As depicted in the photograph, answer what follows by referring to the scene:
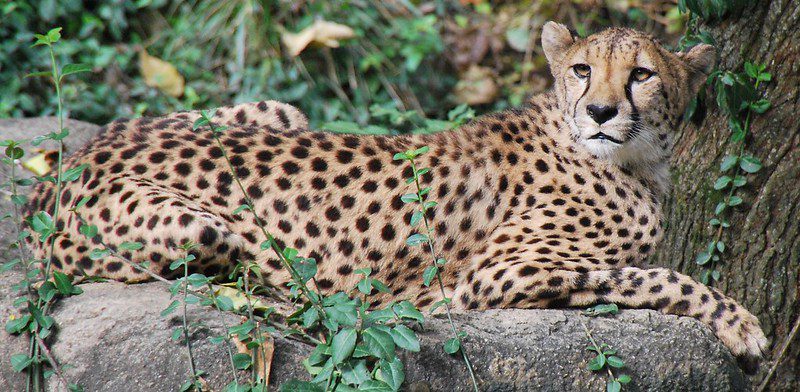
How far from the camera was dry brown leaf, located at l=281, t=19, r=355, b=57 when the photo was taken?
795cm

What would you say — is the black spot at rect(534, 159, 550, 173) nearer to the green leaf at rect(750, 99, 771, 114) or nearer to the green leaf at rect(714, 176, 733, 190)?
the green leaf at rect(714, 176, 733, 190)

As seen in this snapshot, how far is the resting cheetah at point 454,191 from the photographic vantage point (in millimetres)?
4207

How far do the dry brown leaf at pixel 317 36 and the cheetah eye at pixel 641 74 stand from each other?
13.6 feet

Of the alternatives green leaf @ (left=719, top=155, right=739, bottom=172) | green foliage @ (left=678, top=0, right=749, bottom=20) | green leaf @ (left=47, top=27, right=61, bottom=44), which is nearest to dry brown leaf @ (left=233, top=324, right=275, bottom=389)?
green leaf @ (left=47, top=27, right=61, bottom=44)

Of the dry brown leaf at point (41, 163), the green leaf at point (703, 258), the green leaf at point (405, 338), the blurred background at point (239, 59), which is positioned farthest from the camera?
the blurred background at point (239, 59)

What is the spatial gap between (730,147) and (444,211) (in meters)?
→ 1.35

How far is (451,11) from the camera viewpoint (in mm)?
9430

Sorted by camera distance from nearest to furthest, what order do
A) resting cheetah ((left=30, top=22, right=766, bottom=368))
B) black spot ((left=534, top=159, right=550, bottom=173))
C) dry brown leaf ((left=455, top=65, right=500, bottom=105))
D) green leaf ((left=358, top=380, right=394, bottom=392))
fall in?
1. green leaf ((left=358, top=380, right=394, bottom=392))
2. resting cheetah ((left=30, top=22, right=766, bottom=368))
3. black spot ((left=534, top=159, right=550, bottom=173))
4. dry brown leaf ((left=455, top=65, right=500, bottom=105))

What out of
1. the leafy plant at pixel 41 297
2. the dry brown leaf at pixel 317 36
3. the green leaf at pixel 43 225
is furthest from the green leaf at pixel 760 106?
the dry brown leaf at pixel 317 36

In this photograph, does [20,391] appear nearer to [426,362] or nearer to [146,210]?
[146,210]

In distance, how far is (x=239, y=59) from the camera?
8023 mm

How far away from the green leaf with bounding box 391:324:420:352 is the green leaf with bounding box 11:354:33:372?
4.43 ft

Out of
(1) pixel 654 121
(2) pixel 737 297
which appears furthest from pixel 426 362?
(1) pixel 654 121

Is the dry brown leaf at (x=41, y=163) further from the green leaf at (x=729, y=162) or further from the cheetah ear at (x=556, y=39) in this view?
the green leaf at (x=729, y=162)
